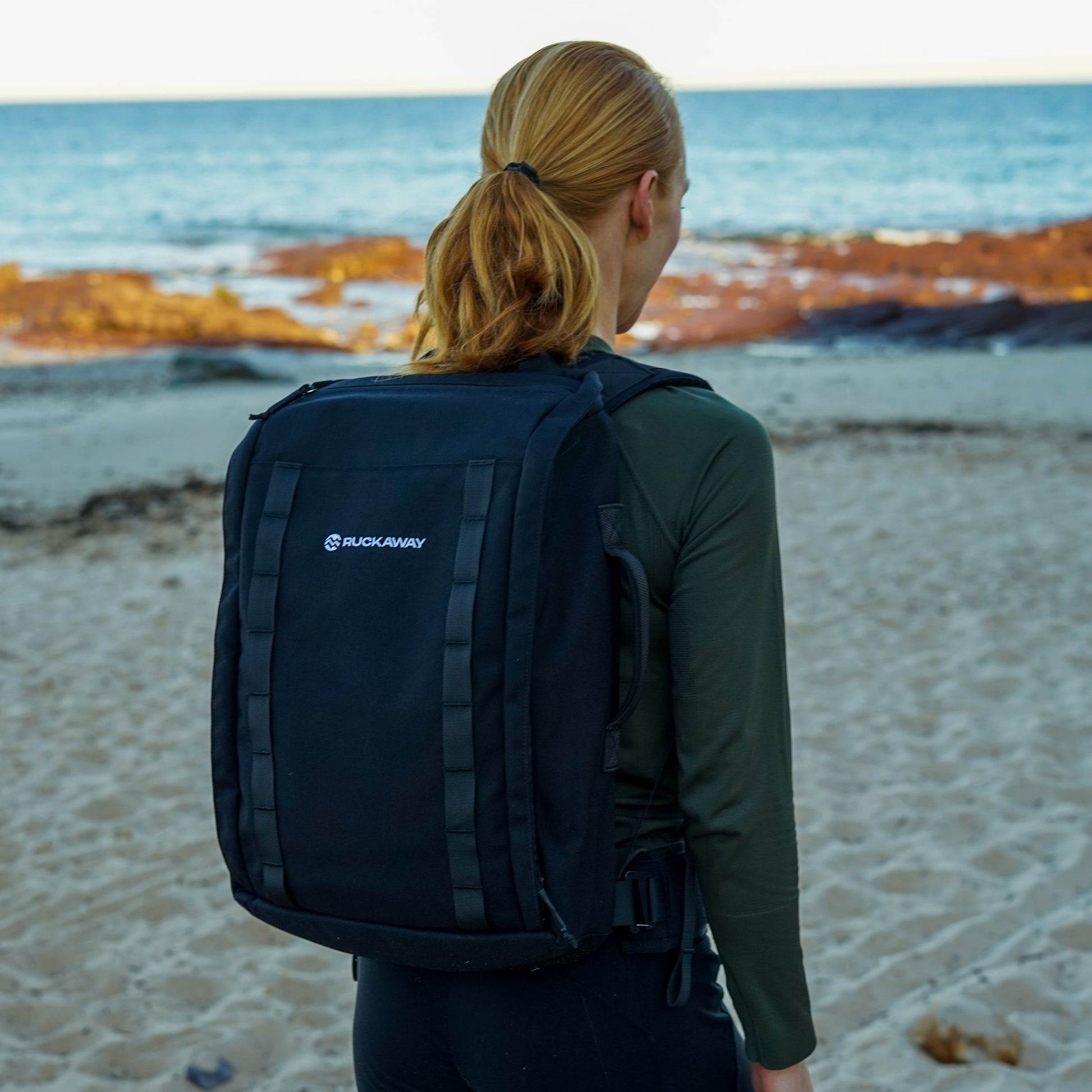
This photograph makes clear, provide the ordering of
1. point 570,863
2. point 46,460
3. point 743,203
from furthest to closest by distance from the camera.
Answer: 1. point 743,203
2. point 46,460
3. point 570,863

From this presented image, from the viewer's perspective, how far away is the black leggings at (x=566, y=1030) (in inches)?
46.5

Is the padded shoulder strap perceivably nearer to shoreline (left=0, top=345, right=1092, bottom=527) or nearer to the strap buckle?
the strap buckle

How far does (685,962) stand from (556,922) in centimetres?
19

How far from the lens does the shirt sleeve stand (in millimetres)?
1126

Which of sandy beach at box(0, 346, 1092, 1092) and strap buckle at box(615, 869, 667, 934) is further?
sandy beach at box(0, 346, 1092, 1092)

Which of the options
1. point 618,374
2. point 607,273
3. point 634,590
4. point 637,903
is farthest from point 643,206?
point 637,903

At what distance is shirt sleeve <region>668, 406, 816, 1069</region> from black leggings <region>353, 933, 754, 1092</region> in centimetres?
7

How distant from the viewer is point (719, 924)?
3.87 ft

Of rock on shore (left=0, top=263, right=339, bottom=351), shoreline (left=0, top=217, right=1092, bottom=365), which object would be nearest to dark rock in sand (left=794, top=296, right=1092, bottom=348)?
shoreline (left=0, top=217, right=1092, bottom=365)

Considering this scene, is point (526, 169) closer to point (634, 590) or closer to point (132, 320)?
point (634, 590)

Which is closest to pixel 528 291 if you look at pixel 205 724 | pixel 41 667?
pixel 205 724

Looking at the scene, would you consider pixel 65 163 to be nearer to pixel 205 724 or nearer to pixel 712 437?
pixel 205 724

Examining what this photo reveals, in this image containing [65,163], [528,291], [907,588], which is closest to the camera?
[528,291]

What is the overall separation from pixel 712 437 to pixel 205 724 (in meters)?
4.08
